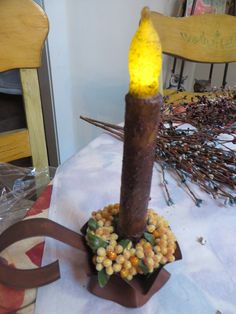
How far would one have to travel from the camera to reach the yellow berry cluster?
0.34 meters

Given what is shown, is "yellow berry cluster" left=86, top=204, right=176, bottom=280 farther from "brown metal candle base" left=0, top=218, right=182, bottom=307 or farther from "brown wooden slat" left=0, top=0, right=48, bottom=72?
"brown wooden slat" left=0, top=0, right=48, bottom=72

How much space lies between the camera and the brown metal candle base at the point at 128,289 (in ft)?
1.16

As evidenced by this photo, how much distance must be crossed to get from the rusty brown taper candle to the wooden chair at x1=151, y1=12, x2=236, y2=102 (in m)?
0.88

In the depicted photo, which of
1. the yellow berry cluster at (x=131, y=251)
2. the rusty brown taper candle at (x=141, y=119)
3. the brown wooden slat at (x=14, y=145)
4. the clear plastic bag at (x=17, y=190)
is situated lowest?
the clear plastic bag at (x=17, y=190)

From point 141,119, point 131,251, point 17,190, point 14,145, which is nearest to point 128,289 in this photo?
point 131,251

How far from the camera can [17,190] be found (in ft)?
2.13

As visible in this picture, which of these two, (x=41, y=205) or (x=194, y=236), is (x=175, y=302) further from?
(x=41, y=205)

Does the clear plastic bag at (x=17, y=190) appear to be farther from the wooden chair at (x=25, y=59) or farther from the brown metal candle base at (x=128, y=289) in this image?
the brown metal candle base at (x=128, y=289)

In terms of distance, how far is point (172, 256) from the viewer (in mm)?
354

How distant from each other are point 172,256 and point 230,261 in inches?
5.0

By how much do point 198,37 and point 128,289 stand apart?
1.13 meters

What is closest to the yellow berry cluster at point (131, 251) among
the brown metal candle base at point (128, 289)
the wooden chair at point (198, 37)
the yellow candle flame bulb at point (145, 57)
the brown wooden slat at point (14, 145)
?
the brown metal candle base at point (128, 289)

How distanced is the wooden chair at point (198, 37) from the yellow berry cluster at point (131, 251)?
0.85m

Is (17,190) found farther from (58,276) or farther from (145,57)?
(145,57)
